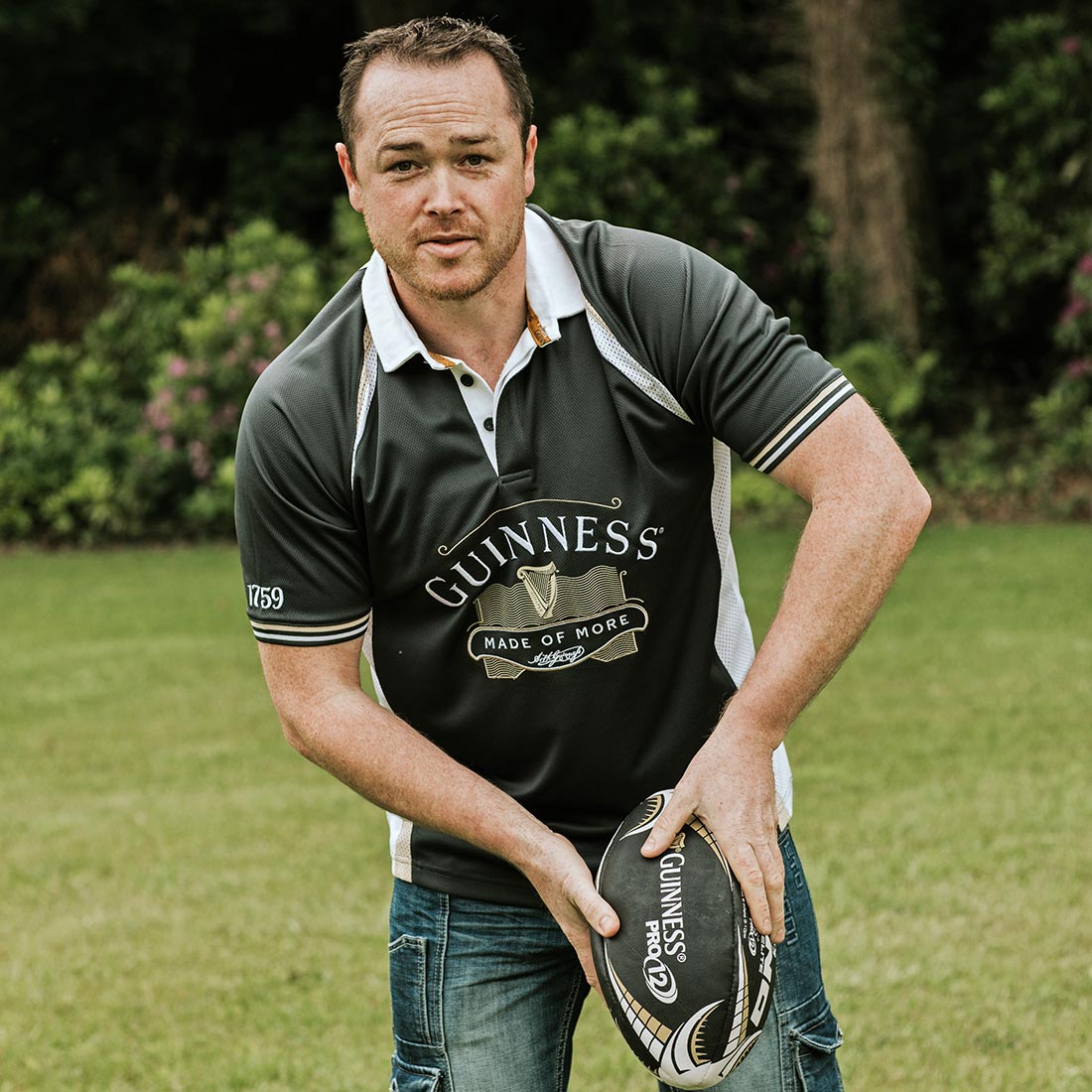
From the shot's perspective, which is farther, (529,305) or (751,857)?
(529,305)

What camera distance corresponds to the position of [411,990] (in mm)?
3043

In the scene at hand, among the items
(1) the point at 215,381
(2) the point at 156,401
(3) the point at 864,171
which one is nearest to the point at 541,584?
(1) the point at 215,381

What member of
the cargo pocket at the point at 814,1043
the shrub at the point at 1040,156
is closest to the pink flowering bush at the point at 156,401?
the shrub at the point at 1040,156

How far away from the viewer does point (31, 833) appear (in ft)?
22.7

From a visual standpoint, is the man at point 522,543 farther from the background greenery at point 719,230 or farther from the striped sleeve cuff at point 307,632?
the background greenery at point 719,230

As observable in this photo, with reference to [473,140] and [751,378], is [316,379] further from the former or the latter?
[751,378]

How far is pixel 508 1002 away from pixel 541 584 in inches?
30.2

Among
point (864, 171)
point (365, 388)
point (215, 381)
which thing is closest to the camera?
point (365, 388)

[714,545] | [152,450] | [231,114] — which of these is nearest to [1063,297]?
[152,450]

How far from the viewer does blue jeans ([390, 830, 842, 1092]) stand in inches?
115

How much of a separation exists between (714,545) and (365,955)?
2.97m

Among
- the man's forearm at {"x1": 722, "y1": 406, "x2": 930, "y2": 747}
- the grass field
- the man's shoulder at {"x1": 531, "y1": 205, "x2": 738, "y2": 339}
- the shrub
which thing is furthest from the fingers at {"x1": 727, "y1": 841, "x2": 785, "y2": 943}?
the shrub

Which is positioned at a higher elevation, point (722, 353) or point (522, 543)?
point (722, 353)

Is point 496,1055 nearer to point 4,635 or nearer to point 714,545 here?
point 714,545
